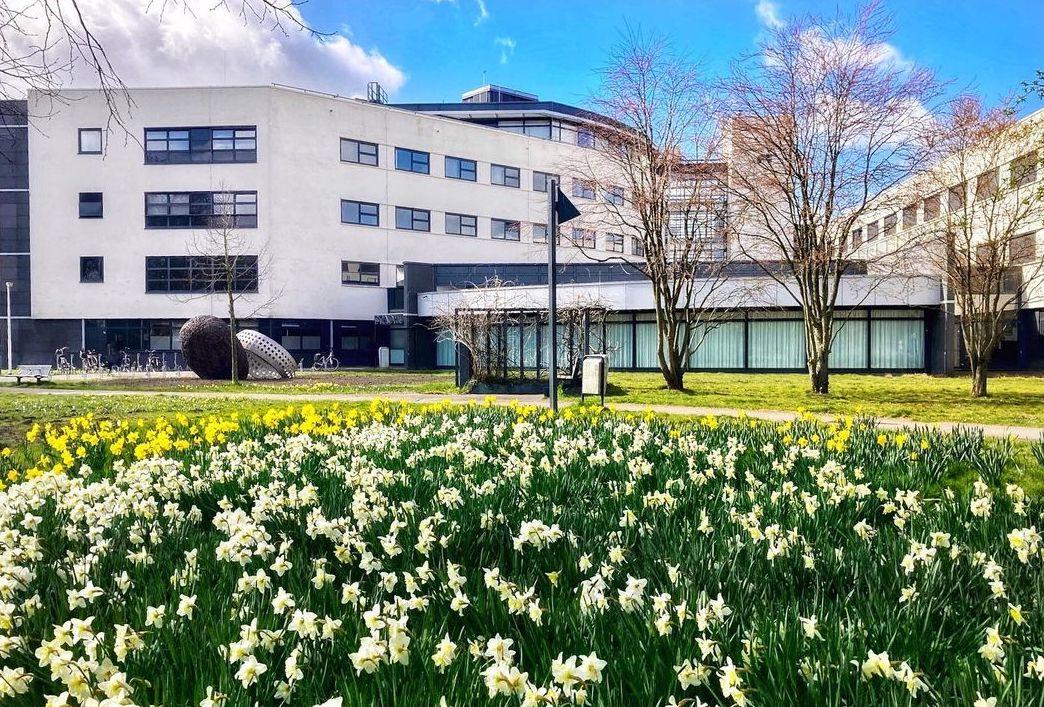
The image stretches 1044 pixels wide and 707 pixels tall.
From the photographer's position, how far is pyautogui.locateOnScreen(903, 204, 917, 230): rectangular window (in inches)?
743

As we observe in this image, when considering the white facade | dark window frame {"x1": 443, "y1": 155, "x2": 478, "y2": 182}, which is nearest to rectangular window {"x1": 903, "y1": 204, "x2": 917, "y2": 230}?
the white facade

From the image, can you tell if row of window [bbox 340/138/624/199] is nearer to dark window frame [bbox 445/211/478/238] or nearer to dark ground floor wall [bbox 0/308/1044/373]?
dark window frame [bbox 445/211/478/238]

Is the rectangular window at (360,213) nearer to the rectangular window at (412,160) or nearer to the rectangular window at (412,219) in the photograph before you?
the rectangular window at (412,219)

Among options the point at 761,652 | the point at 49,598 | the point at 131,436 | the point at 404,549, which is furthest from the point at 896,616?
the point at 131,436

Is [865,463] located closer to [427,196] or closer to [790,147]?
[790,147]

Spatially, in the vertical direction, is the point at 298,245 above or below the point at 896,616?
above

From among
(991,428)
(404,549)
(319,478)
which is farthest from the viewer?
(991,428)

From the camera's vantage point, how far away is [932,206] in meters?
20.6

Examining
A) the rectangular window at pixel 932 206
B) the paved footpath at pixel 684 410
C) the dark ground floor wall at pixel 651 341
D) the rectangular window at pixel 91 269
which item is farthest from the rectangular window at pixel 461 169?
the rectangular window at pixel 932 206

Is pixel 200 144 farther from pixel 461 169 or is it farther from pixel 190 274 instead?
pixel 461 169

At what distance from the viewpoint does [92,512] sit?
4566 mm

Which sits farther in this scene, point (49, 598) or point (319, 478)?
point (319, 478)

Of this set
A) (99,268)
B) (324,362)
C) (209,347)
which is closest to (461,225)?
(324,362)

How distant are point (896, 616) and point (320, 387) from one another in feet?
66.7
